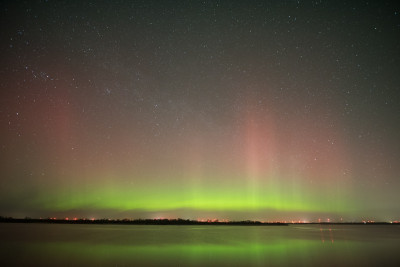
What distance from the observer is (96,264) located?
17328 millimetres

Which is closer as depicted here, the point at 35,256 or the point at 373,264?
the point at 373,264

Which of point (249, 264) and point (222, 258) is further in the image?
point (222, 258)

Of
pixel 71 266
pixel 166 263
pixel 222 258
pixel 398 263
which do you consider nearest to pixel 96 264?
pixel 71 266

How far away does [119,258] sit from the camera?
19.9 metres

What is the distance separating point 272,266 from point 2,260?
1621cm

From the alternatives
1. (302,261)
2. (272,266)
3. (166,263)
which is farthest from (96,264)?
(302,261)

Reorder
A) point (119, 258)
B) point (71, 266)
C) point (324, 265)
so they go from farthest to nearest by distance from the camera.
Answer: point (119, 258) < point (324, 265) < point (71, 266)

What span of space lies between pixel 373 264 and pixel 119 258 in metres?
16.4

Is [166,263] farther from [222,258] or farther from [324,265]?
[324,265]

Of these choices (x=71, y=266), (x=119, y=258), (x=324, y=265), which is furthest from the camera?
(x=119, y=258)

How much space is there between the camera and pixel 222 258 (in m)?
20.7

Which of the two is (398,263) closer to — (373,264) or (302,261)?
(373,264)

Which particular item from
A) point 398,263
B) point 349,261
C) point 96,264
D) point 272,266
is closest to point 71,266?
point 96,264

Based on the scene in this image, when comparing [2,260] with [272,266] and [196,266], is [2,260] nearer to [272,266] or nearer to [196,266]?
[196,266]
